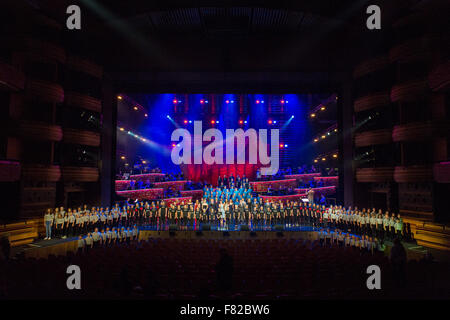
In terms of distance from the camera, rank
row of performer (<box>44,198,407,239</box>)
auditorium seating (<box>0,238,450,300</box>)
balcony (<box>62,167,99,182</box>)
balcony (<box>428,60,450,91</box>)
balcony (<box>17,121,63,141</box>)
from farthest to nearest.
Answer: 1. balcony (<box>62,167,99,182</box>)
2. balcony (<box>17,121,63,141</box>)
3. row of performer (<box>44,198,407,239</box>)
4. balcony (<box>428,60,450,91</box>)
5. auditorium seating (<box>0,238,450,300</box>)

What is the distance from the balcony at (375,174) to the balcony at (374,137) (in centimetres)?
164

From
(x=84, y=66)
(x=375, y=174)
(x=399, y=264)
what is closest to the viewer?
(x=399, y=264)

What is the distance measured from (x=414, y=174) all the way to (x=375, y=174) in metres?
2.20

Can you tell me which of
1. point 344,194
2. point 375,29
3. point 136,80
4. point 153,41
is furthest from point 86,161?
point 375,29

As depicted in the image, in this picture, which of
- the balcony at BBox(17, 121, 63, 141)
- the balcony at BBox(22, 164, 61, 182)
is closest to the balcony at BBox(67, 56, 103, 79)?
the balcony at BBox(17, 121, 63, 141)

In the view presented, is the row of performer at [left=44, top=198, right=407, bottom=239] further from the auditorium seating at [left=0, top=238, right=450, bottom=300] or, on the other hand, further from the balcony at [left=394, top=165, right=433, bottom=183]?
the auditorium seating at [left=0, top=238, right=450, bottom=300]

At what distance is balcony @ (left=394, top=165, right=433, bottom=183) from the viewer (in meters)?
14.3

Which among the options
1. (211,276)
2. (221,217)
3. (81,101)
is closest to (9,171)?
(81,101)

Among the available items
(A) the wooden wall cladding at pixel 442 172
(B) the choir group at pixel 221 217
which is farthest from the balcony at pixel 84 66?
(A) the wooden wall cladding at pixel 442 172

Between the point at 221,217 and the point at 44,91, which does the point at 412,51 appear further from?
the point at 44,91

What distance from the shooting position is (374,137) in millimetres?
16766

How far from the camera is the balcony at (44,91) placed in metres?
Answer: 14.9

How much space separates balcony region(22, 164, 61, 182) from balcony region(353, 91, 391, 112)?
63.0 feet
